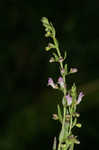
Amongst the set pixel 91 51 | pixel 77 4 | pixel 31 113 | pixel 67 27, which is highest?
pixel 77 4

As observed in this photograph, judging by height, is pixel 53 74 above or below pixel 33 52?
below

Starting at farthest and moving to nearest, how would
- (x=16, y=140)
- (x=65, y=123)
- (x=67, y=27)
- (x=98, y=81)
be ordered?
1. (x=67, y=27)
2. (x=98, y=81)
3. (x=16, y=140)
4. (x=65, y=123)

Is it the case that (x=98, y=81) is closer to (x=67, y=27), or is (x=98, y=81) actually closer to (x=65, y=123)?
(x=67, y=27)

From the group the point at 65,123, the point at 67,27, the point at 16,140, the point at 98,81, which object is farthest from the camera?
the point at 67,27

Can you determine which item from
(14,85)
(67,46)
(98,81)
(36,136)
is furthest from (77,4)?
(36,136)

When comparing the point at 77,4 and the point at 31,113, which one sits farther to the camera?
the point at 77,4

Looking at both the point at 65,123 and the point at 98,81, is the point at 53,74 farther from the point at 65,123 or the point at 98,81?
the point at 65,123

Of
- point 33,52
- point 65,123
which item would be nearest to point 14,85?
point 33,52
